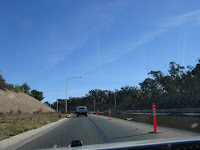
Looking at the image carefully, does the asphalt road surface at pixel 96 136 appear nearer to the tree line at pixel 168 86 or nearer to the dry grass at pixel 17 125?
the dry grass at pixel 17 125

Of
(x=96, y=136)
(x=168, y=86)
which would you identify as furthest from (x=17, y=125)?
(x=168, y=86)

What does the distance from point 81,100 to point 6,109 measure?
129m

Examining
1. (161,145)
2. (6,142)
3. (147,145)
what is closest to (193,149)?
(161,145)

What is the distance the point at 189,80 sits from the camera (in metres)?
59.7

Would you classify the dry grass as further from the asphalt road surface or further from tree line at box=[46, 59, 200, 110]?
tree line at box=[46, 59, 200, 110]

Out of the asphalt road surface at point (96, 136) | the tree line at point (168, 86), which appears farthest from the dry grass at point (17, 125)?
the tree line at point (168, 86)

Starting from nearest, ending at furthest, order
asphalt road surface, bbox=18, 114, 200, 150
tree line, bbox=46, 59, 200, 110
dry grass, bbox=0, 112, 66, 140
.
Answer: asphalt road surface, bbox=18, 114, 200, 150 → dry grass, bbox=0, 112, 66, 140 → tree line, bbox=46, 59, 200, 110

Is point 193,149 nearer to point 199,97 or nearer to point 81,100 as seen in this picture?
point 199,97

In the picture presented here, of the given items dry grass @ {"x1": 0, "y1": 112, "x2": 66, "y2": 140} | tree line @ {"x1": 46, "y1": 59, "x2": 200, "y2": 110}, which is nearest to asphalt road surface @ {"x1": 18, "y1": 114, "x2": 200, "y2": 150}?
dry grass @ {"x1": 0, "y1": 112, "x2": 66, "y2": 140}

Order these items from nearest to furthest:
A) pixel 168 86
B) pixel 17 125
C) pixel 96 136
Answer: pixel 96 136 → pixel 17 125 → pixel 168 86

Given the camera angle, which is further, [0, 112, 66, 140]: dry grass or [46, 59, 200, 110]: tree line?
[46, 59, 200, 110]: tree line

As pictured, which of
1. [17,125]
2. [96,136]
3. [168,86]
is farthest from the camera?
[168,86]

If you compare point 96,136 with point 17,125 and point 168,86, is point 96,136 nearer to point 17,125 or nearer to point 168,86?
point 17,125

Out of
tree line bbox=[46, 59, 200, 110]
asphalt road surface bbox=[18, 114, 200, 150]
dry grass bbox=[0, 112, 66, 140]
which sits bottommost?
asphalt road surface bbox=[18, 114, 200, 150]
